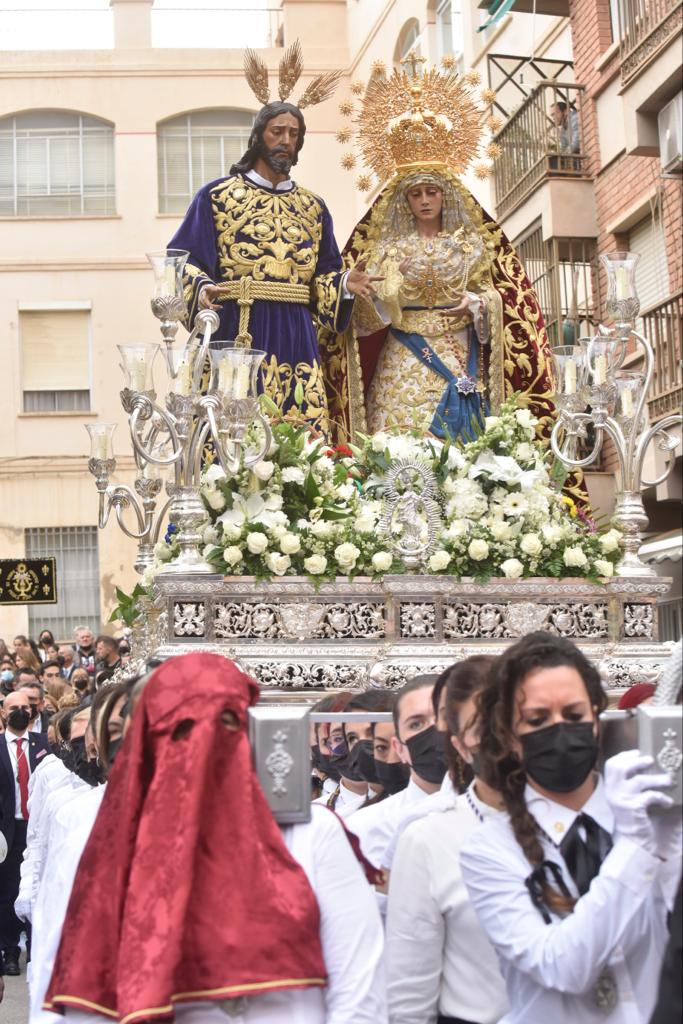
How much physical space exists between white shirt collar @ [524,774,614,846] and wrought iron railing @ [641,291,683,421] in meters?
11.5

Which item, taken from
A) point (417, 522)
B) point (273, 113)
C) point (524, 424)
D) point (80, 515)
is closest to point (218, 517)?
point (417, 522)

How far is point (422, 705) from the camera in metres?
4.08

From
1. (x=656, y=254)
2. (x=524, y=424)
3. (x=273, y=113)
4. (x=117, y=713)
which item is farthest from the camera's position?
(x=656, y=254)

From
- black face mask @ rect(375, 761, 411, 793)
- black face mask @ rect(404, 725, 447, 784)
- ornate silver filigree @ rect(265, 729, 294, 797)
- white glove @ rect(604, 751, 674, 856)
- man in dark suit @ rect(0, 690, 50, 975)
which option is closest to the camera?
white glove @ rect(604, 751, 674, 856)

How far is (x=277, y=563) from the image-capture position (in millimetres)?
6902

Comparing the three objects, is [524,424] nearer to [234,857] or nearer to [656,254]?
[234,857]

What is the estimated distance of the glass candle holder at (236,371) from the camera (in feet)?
23.5

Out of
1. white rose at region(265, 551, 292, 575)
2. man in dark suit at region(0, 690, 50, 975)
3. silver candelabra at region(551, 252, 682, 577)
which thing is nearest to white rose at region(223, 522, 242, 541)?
white rose at region(265, 551, 292, 575)

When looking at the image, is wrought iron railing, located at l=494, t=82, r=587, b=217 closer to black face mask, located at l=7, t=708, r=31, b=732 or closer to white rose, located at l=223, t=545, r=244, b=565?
black face mask, located at l=7, t=708, r=31, b=732

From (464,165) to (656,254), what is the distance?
7.64 metres

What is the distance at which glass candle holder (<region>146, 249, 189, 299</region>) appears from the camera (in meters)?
7.37

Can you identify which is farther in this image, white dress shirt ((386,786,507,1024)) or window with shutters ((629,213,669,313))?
window with shutters ((629,213,669,313))

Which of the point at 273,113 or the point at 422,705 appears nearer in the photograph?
the point at 422,705

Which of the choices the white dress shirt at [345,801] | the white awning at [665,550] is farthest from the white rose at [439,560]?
the white awning at [665,550]
